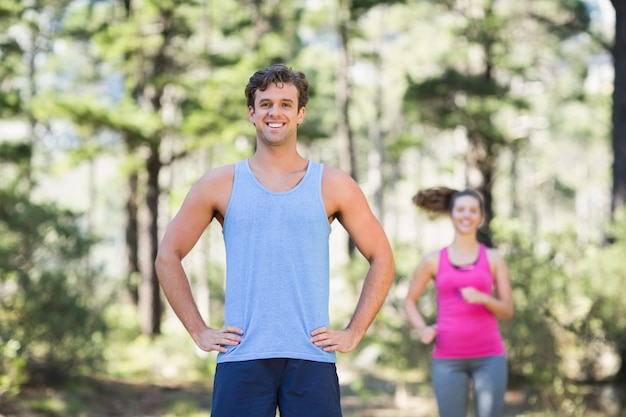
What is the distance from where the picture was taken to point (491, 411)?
17.0 ft

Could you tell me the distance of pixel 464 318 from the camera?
5.30 m

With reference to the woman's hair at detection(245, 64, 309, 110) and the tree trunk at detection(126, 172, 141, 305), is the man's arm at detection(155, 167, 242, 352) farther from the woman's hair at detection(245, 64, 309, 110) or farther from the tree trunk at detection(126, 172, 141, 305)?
the tree trunk at detection(126, 172, 141, 305)

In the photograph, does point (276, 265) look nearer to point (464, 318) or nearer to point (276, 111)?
point (276, 111)

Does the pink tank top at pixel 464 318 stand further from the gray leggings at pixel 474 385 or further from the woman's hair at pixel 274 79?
the woman's hair at pixel 274 79

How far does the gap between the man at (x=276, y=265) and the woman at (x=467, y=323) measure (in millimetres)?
2079

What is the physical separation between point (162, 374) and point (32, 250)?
204 inches

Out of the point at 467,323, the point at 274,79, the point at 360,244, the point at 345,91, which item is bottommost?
the point at 467,323

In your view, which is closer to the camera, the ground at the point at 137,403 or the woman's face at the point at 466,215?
the woman's face at the point at 466,215

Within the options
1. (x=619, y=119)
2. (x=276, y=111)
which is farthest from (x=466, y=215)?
(x=619, y=119)

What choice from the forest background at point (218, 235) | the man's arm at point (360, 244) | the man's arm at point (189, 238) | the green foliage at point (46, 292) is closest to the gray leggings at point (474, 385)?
the man's arm at point (360, 244)

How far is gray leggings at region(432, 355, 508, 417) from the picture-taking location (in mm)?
5191

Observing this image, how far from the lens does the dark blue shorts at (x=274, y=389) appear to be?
10.1ft

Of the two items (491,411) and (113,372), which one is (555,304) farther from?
(113,372)

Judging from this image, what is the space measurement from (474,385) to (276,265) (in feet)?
8.20
